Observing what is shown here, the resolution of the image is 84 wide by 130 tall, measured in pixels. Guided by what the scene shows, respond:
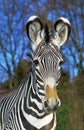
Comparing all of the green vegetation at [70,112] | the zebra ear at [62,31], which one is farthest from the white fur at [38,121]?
the green vegetation at [70,112]

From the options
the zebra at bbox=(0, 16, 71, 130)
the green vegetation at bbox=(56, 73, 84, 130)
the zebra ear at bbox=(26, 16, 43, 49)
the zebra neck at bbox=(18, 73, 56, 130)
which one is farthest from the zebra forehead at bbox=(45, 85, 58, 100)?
the green vegetation at bbox=(56, 73, 84, 130)

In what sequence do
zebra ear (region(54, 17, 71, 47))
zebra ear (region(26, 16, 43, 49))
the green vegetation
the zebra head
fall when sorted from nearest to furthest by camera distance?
the zebra head, zebra ear (region(26, 16, 43, 49)), zebra ear (region(54, 17, 71, 47)), the green vegetation

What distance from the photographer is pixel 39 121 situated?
6066mm

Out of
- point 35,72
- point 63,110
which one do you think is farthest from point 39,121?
point 63,110

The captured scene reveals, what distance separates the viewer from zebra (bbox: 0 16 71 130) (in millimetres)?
5550

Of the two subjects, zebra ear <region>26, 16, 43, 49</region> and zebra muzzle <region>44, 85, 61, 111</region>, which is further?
zebra ear <region>26, 16, 43, 49</region>

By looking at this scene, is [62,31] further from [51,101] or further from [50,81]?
[51,101]

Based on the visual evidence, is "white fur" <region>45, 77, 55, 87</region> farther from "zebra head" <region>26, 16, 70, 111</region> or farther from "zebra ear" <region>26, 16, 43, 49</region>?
"zebra ear" <region>26, 16, 43, 49</region>

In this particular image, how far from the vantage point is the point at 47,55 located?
224 inches

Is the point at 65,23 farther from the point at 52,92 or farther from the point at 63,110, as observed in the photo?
the point at 63,110

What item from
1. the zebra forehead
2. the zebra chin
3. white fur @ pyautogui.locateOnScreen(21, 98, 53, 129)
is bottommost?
white fur @ pyautogui.locateOnScreen(21, 98, 53, 129)

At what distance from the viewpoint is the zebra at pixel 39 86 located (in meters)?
5.55

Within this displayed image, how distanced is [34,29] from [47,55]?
15.7 inches

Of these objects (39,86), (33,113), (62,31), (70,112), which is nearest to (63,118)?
(70,112)
